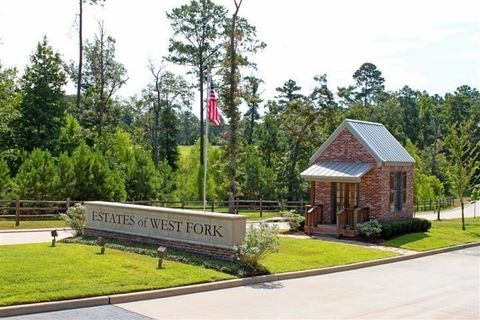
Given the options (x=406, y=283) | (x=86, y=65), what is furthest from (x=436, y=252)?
(x=86, y=65)

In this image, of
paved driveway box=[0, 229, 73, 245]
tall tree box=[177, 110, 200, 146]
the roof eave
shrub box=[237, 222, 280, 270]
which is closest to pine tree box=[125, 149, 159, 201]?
paved driveway box=[0, 229, 73, 245]

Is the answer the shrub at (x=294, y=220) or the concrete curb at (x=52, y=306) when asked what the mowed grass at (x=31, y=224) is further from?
the concrete curb at (x=52, y=306)

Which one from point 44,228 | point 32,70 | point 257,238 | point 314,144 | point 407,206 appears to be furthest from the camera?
point 314,144

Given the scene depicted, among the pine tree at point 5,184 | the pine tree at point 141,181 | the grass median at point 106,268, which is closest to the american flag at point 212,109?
the grass median at point 106,268

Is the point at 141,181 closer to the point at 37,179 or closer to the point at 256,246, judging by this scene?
the point at 37,179

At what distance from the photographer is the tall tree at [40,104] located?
1468 inches

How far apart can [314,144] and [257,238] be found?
30.7 metres

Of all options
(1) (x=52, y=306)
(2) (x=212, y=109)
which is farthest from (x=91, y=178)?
(1) (x=52, y=306)

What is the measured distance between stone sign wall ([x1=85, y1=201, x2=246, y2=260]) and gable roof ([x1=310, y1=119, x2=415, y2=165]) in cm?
1097

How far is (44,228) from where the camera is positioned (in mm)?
25484

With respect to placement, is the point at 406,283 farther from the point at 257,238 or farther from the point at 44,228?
the point at 44,228

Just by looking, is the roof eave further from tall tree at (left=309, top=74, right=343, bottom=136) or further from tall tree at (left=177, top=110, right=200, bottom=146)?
tall tree at (left=177, top=110, right=200, bottom=146)

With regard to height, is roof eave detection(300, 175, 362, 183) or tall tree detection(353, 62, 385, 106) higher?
tall tree detection(353, 62, 385, 106)

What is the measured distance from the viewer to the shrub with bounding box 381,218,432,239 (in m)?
24.1
